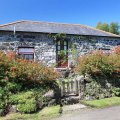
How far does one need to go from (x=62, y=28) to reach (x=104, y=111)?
12402 millimetres

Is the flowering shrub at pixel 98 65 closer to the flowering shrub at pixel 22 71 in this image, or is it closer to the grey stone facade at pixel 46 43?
the flowering shrub at pixel 22 71

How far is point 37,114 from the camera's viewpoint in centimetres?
822

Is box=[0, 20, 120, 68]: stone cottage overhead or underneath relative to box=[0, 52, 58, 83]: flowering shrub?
overhead

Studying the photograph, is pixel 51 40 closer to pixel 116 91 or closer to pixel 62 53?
pixel 62 53

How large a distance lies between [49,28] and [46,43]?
68.1 inches

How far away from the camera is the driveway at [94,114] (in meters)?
7.84

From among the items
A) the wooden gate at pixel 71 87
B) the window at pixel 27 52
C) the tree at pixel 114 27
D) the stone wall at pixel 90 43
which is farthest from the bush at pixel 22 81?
the tree at pixel 114 27

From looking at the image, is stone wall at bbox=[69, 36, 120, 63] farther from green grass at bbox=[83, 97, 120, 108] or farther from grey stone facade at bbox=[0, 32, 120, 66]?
green grass at bbox=[83, 97, 120, 108]

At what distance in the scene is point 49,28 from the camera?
19141 mm

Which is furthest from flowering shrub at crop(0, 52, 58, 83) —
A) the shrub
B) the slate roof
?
the slate roof

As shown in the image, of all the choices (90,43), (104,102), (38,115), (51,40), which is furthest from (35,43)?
(38,115)

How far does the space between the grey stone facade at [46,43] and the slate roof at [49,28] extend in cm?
40

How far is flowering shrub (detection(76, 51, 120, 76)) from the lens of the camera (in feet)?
36.1

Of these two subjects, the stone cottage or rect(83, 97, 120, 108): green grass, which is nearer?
rect(83, 97, 120, 108): green grass
